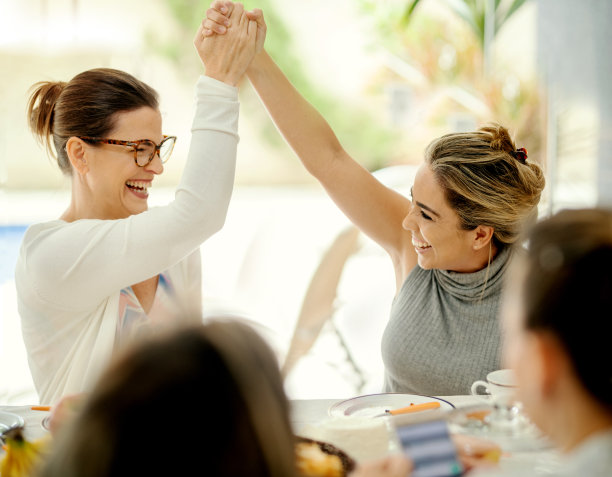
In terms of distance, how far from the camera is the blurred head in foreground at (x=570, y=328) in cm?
75

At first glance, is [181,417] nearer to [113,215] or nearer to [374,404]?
[374,404]

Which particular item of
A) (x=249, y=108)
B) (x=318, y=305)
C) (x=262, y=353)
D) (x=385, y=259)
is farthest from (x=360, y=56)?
(x=262, y=353)

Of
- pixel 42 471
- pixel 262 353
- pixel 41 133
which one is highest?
pixel 41 133

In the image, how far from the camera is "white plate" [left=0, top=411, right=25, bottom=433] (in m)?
1.25

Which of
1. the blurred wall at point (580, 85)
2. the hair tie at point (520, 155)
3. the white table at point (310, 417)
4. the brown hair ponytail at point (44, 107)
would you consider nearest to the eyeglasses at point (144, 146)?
the brown hair ponytail at point (44, 107)

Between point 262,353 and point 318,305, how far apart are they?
7.13 feet

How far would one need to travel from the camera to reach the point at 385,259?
15.3 feet

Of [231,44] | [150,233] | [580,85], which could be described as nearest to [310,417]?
[150,233]

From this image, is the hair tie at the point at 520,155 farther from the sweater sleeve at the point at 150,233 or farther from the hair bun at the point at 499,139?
the sweater sleeve at the point at 150,233

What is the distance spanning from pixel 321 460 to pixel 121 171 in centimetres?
86

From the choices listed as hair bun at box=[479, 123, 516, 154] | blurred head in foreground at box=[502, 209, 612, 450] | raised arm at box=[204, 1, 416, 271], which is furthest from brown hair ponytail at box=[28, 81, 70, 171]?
blurred head in foreground at box=[502, 209, 612, 450]

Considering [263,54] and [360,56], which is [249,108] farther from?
[263,54]

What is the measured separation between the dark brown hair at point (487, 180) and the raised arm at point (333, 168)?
20 centimetres

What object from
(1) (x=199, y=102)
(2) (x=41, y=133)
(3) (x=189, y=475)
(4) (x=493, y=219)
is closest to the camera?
(3) (x=189, y=475)
